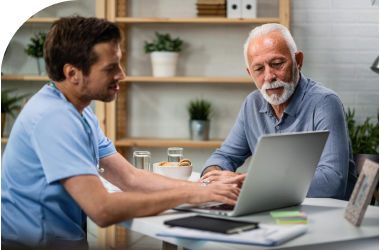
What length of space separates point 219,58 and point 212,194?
7.88 feet

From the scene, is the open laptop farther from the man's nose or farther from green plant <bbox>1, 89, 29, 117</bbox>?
green plant <bbox>1, 89, 29, 117</bbox>

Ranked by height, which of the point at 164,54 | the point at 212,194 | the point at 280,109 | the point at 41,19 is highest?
the point at 41,19

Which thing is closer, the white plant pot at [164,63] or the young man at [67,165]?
the young man at [67,165]

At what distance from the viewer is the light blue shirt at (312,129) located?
5.05 ft

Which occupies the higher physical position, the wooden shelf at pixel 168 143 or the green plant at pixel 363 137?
the green plant at pixel 363 137

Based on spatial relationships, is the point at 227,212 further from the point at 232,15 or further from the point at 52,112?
the point at 232,15

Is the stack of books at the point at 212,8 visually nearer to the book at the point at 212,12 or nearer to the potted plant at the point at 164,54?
the book at the point at 212,12

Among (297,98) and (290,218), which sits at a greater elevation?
(297,98)

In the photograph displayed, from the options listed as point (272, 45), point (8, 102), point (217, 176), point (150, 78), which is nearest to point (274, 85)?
point (272, 45)

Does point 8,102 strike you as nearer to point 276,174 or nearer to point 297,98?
point 297,98

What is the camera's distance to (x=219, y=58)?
3506 mm

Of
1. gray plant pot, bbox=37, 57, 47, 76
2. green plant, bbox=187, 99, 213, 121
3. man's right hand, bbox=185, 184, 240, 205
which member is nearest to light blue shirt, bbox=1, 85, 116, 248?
man's right hand, bbox=185, 184, 240, 205

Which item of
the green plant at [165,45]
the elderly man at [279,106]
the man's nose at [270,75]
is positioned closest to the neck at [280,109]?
the elderly man at [279,106]

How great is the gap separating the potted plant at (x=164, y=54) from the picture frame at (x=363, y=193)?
2.27 meters
